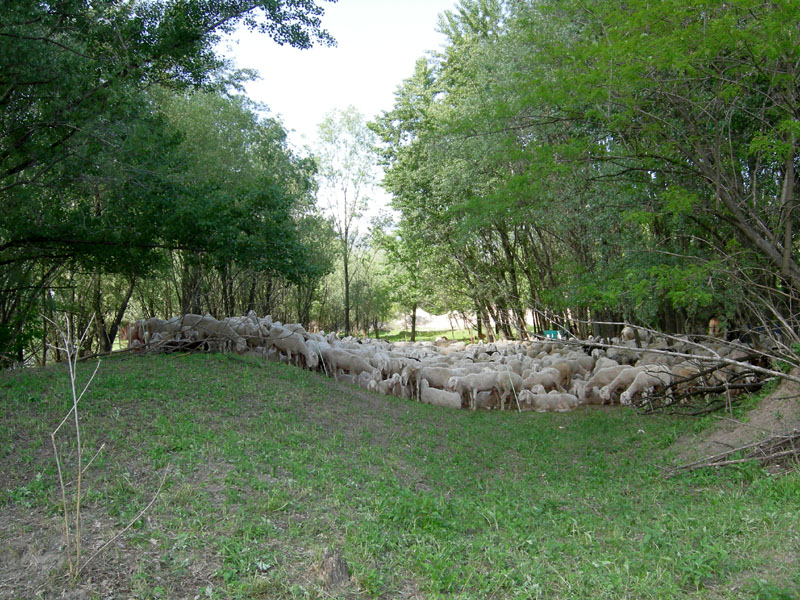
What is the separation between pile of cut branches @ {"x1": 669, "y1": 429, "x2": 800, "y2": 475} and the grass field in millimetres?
152

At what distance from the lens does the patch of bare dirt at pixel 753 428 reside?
20.7 feet

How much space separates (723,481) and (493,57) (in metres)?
12.8

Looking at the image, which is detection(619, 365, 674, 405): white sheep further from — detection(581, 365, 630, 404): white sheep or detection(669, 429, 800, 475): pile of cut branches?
detection(669, 429, 800, 475): pile of cut branches

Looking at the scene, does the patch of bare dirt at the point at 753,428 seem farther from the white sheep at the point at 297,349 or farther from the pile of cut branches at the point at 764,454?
the white sheep at the point at 297,349

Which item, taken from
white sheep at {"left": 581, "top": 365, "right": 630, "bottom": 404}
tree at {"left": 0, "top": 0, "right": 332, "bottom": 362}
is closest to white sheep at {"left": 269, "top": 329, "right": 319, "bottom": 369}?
tree at {"left": 0, "top": 0, "right": 332, "bottom": 362}

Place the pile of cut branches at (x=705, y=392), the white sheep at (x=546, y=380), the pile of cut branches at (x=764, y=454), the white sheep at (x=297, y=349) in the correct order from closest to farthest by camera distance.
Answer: the pile of cut branches at (x=764, y=454)
the pile of cut branches at (x=705, y=392)
the white sheep at (x=546, y=380)
the white sheep at (x=297, y=349)

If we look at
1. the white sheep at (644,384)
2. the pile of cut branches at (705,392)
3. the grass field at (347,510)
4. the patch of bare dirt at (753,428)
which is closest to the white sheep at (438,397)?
the white sheep at (644,384)

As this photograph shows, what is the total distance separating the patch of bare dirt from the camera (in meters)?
6.30

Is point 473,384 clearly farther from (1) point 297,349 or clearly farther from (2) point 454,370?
(1) point 297,349

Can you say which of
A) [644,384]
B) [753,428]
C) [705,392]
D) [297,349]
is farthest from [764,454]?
[297,349]

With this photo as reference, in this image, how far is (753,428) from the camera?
6.52m

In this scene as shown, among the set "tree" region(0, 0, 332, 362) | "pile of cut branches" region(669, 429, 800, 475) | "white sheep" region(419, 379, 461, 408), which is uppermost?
"tree" region(0, 0, 332, 362)

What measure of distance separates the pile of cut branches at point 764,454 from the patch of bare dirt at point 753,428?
214 mm

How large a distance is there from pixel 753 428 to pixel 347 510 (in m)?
4.89
